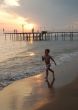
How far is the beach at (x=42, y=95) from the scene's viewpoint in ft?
32.2

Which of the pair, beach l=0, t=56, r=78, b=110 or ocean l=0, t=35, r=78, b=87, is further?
ocean l=0, t=35, r=78, b=87

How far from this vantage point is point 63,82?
14.0 meters

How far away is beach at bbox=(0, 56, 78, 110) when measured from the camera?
32.2 feet

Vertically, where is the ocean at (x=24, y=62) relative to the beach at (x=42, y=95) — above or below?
below

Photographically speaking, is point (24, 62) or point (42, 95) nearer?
point (42, 95)

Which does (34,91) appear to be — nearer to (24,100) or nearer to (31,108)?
(24,100)

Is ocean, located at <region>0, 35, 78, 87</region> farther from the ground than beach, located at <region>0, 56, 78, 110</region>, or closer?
closer

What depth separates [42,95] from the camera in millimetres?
11344

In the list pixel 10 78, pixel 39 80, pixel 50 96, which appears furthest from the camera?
pixel 10 78

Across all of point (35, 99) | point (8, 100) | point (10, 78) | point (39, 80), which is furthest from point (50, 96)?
point (10, 78)

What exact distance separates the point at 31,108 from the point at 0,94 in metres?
2.36

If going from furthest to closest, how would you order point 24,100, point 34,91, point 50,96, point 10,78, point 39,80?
point 10,78 < point 39,80 < point 34,91 < point 50,96 < point 24,100

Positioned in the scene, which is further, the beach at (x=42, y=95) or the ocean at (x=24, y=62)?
the ocean at (x=24, y=62)

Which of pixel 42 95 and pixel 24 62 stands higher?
pixel 42 95
